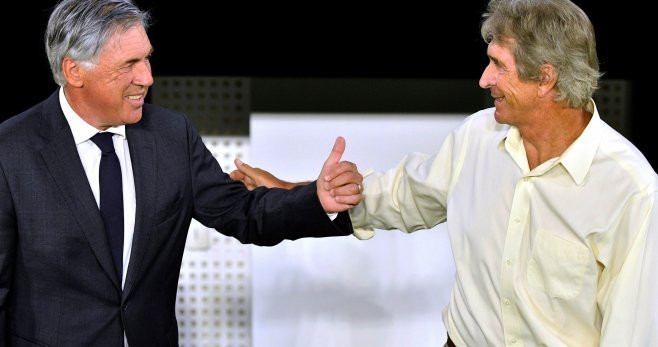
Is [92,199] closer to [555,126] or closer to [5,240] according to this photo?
[5,240]

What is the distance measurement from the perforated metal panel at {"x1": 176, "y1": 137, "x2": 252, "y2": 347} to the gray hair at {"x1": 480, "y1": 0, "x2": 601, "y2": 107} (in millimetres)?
2214

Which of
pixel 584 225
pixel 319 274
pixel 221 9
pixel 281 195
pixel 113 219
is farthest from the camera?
pixel 319 274

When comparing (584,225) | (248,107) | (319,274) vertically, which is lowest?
(319,274)

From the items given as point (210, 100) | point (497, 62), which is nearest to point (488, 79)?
point (497, 62)

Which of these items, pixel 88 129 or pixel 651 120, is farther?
pixel 651 120

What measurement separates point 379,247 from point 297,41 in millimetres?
1105

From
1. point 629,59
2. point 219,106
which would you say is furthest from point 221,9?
point 629,59

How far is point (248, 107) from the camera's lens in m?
4.59

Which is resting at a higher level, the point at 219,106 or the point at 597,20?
the point at 597,20

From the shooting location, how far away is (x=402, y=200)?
3178 millimetres

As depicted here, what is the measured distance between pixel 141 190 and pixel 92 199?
15 cm

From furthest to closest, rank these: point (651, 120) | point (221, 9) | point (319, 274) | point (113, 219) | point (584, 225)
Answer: point (319, 274), point (651, 120), point (221, 9), point (113, 219), point (584, 225)

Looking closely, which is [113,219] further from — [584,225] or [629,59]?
[629,59]

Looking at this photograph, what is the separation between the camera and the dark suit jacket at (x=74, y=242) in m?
2.78
